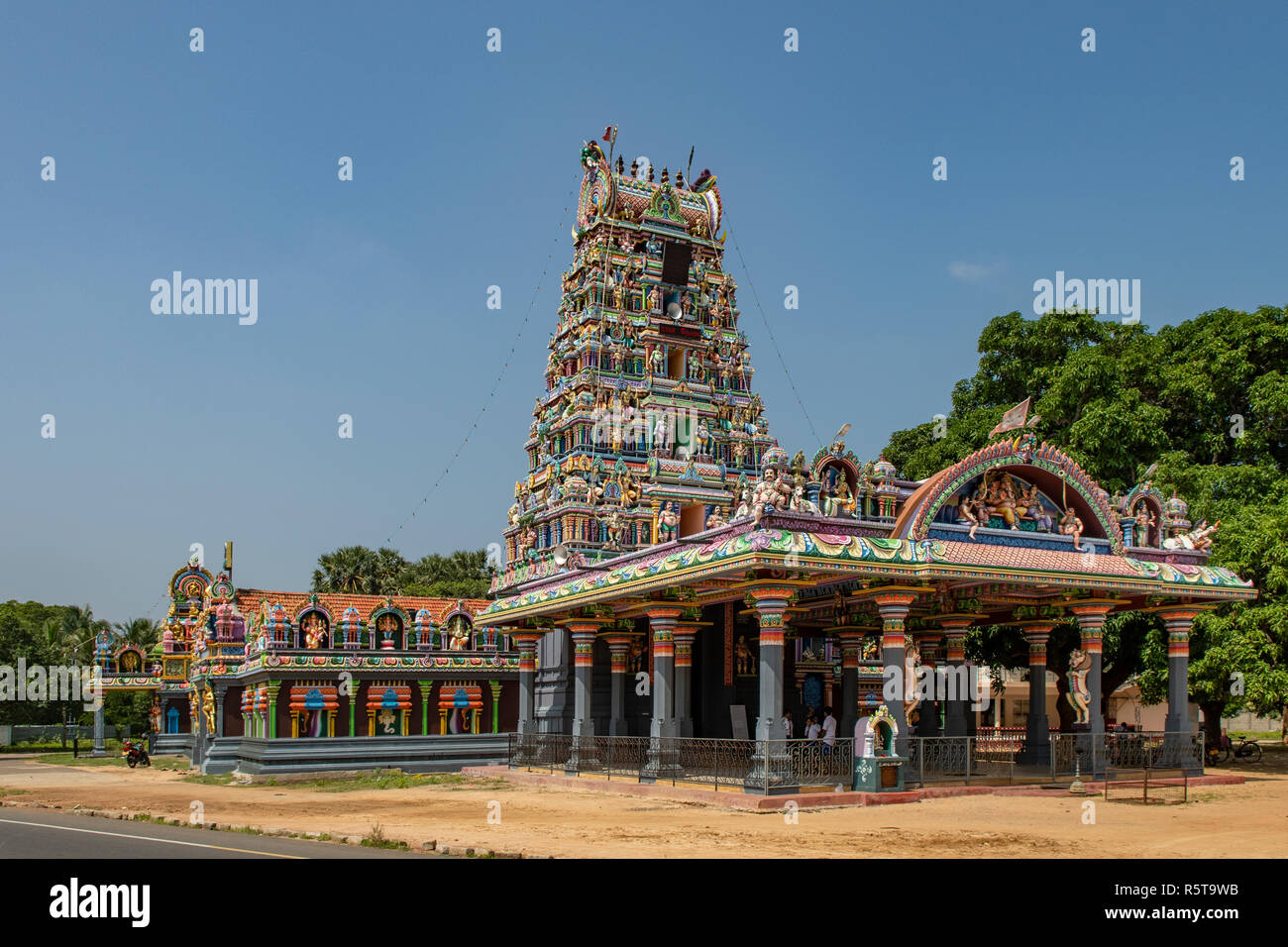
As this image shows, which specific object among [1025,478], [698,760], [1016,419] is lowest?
[698,760]

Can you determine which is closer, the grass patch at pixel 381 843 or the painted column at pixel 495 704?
the grass patch at pixel 381 843

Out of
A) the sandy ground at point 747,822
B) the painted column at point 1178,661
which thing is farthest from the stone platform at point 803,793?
the painted column at point 1178,661

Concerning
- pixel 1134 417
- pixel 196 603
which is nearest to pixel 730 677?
pixel 1134 417

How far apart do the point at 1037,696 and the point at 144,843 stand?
69.4ft

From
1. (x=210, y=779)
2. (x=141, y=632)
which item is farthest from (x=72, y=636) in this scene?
(x=210, y=779)

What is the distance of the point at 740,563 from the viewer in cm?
2066

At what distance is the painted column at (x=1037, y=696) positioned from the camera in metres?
28.7

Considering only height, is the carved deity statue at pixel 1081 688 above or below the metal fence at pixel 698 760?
above

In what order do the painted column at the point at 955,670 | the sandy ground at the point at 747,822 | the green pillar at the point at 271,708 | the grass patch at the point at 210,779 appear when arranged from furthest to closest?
the green pillar at the point at 271,708, the grass patch at the point at 210,779, the painted column at the point at 955,670, the sandy ground at the point at 747,822

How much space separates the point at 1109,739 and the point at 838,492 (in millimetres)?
9005

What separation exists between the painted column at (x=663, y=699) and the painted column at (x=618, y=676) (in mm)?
4963

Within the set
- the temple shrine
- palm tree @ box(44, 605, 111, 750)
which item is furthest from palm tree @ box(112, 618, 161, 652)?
the temple shrine

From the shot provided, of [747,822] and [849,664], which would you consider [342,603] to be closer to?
[849,664]

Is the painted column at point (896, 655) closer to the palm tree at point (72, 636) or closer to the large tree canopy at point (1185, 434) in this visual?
the large tree canopy at point (1185, 434)
